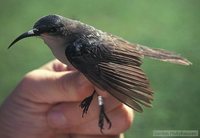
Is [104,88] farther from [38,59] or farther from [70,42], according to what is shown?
[38,59]

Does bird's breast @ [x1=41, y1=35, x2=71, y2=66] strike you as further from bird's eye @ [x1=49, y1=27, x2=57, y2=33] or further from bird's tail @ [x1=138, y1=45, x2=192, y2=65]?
bird's tail @ [x1=138, y1=45, x2=192, y2=65]

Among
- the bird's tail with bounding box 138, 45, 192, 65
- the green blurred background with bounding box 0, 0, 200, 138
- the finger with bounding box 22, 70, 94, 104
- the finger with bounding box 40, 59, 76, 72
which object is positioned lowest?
the green blurred background with bounding box 0, 0, 200, 138

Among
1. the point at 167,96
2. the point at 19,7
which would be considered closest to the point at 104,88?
the point at 167,96

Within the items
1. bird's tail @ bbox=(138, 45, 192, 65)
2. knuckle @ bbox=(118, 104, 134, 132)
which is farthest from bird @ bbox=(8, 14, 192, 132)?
knuckle @ bbox=(118, 104, 134, 132)

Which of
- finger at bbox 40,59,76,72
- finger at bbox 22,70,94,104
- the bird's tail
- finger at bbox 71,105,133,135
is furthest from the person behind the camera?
the bird's tail

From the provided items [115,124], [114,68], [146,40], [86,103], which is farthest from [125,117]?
[146,40]

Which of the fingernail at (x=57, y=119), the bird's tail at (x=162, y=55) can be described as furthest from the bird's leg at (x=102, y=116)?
the bird's tail at (x=162, y=55)

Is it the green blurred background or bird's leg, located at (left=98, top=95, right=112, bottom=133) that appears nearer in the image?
bird's leg, located at (left=98, top=95, right=112, bottom=133)
